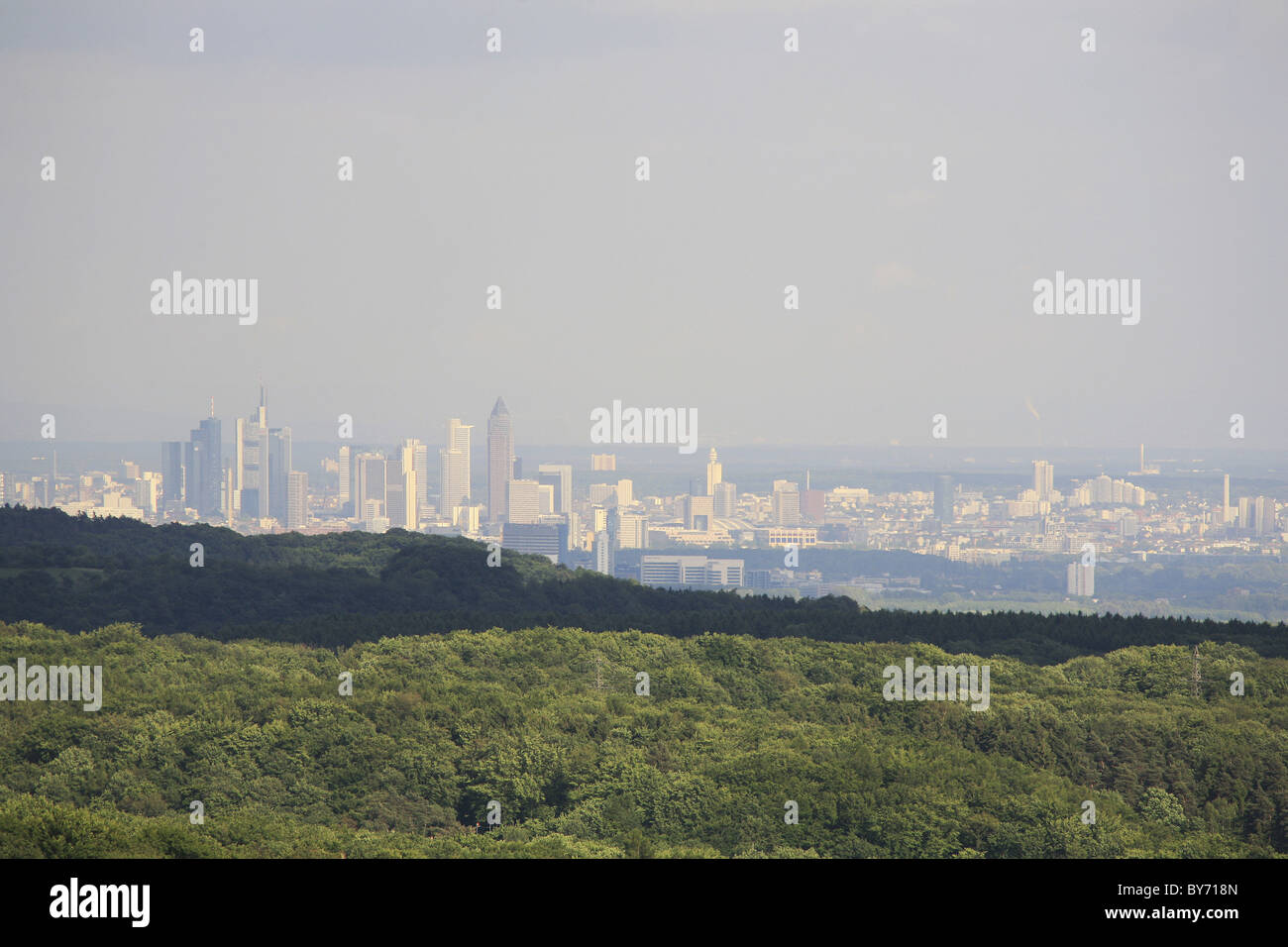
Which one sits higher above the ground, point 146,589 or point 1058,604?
point 146,589

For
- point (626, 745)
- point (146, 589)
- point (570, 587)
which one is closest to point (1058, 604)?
point (570, 587)
